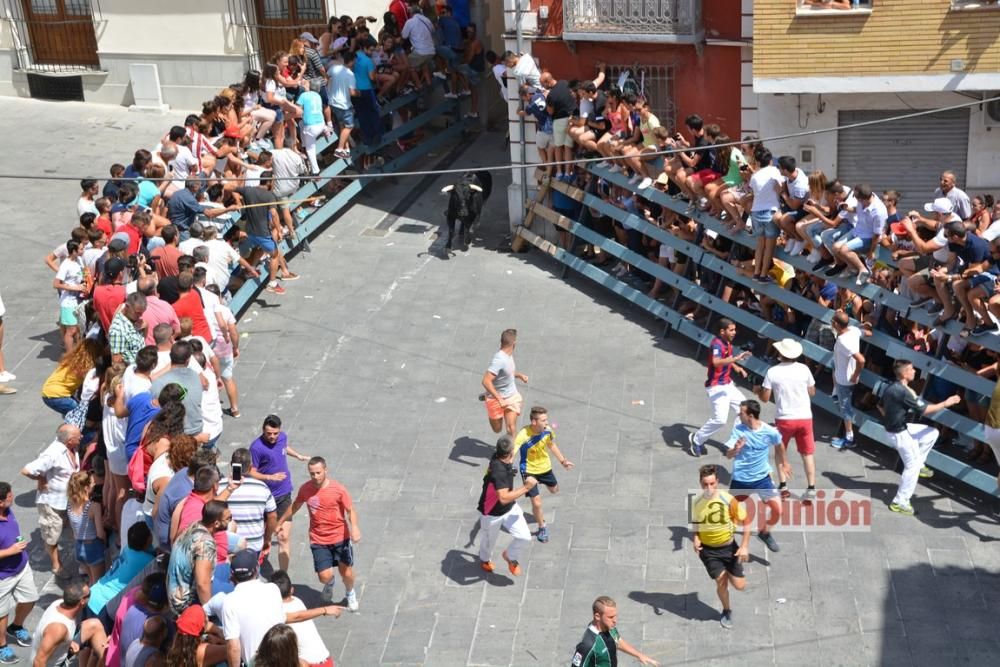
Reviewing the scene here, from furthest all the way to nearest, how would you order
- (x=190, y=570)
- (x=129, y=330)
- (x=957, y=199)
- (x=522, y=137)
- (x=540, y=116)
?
(x=522, y=137)
(x=540, y=116)
(x=957, y=199)
(x=129, y=330)
(x=190, y=570)

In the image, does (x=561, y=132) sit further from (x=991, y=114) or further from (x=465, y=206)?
(x=991, y=114)

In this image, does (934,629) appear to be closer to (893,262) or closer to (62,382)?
(893,262)

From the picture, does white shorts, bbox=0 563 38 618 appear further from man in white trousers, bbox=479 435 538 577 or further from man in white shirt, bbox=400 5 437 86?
man in white shirt, bbox=400 5 437 86

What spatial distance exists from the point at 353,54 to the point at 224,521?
11.6m

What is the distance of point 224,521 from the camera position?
36.1 feet

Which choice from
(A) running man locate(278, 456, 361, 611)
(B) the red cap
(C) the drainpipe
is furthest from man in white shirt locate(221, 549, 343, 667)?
(C) the drainpipe

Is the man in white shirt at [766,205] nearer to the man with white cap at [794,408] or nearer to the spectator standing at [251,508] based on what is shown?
the man with white cap at [794,408]

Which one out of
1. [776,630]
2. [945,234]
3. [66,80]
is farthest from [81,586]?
[66,80]

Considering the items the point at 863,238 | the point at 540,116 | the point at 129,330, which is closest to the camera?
the point at 129,330

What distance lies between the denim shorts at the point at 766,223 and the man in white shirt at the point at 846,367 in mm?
1591

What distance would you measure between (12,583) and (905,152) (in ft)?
43.3

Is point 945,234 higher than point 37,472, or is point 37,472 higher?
point 945,234

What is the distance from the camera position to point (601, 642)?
1056 cm

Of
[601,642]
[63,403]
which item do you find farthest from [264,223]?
[601,642]
